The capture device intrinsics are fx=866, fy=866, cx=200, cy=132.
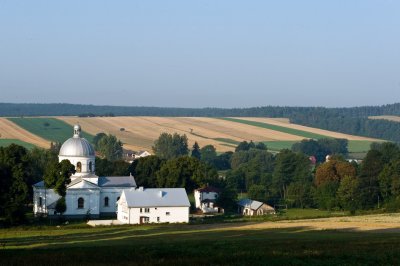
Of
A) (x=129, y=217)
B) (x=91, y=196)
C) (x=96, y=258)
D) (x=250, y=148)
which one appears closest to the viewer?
(x=96, y=258)

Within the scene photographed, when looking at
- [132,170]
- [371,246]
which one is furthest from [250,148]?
[371,246]

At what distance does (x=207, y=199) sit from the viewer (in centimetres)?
8612

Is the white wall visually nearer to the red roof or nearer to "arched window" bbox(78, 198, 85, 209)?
"arched window" bbox(78, 198, 85, 209)

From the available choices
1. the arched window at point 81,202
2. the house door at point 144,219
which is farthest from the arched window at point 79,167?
the house door at point 144,219

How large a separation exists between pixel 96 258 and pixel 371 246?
12724 millimetres

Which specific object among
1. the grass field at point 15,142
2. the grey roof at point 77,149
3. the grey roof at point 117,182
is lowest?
the grey roof at point 117,182

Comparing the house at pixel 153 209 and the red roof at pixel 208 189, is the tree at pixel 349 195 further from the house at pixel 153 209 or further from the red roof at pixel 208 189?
the house at pixel 153 209

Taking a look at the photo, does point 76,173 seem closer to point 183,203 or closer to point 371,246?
point 183,203

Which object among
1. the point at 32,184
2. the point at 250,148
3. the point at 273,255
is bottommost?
the point at 273,255

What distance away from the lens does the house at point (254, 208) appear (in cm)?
8238

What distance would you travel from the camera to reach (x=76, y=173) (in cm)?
8125

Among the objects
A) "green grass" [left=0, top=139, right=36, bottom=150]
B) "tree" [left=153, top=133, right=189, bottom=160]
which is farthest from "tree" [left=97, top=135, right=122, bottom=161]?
"green grass" [left=0, top=139, right=36, bottom=150]

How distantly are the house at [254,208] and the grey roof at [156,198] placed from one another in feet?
28.8

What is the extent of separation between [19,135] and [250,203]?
8644 cm
